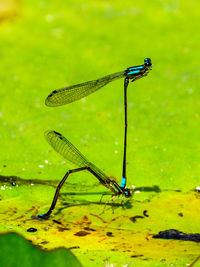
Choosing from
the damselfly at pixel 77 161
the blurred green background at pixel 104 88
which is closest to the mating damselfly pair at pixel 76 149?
the damselfly at pixel 77 161

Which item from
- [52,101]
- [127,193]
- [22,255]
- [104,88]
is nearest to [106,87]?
[104,88]

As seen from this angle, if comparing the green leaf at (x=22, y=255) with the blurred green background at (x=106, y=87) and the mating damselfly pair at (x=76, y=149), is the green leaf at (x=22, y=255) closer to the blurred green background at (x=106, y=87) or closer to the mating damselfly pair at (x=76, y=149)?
the mating damselfly pair at (x=76, y=149)

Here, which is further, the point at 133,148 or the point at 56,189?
the point at 133,148

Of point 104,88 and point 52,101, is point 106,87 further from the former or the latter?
point 52,101

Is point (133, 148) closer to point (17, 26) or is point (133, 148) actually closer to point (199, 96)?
point (199, 96)

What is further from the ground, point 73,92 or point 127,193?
point 73,92

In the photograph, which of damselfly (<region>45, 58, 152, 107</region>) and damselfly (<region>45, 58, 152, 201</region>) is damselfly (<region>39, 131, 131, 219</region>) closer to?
damselfly (<region>45, 58, 152, 201</region>)

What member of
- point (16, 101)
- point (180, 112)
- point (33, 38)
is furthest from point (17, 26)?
point (180, 112)
